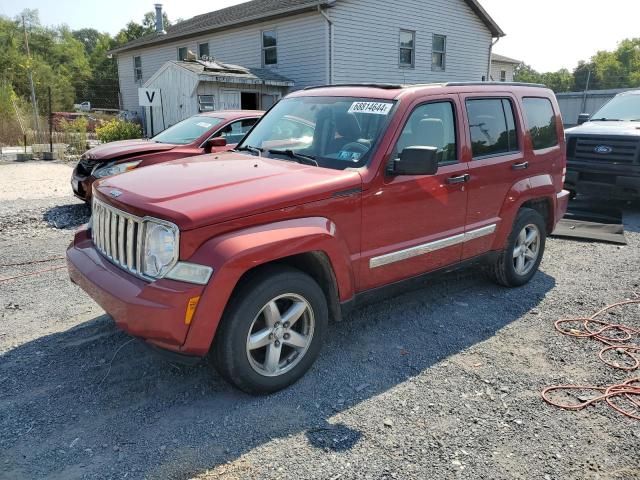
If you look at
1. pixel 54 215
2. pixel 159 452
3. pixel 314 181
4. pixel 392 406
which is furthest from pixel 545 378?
pixel 54 215

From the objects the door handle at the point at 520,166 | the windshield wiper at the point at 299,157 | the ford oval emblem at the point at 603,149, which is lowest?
the ford oval emblem at the point at 603,149

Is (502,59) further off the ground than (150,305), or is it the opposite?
(502,59)

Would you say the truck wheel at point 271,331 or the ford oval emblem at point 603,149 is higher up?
the ford oval emblem at point 603,149

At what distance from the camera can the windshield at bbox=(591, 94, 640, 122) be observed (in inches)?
376

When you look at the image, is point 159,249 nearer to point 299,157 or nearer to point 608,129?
point 299,157

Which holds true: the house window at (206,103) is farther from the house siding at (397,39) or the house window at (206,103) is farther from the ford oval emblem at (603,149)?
the ford oval emblem at (603,149)

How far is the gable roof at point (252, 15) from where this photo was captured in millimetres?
17875

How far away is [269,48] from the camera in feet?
65.8

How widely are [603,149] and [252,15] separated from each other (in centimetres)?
1513

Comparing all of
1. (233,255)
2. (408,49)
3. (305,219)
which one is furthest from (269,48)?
(233,255)

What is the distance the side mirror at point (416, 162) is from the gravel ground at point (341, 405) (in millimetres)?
1379

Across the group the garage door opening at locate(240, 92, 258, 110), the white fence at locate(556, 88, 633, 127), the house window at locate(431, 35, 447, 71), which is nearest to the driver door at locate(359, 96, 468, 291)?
the garage door opening at locate(240, 92, 258, 110)

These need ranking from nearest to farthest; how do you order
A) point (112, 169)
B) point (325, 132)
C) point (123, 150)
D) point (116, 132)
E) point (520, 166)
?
1. point (325, 132)
2. point (520, 166)
3. point (112, 169)
4. point (123, 150)
5. point (116, 132)

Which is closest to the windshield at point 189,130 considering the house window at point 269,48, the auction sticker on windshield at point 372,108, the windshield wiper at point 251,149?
the windshield wiper at point 251,149
